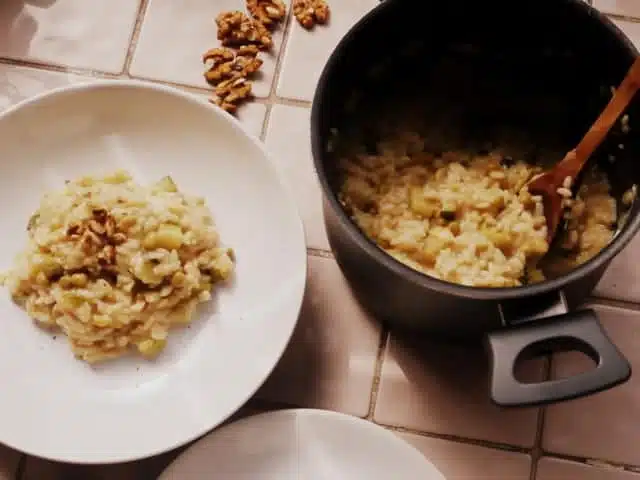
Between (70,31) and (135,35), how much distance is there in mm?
60

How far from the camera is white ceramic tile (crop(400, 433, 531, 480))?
2.45ft

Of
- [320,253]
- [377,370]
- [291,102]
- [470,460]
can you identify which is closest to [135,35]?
[291,102]

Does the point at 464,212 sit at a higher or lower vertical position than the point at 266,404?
→ higher

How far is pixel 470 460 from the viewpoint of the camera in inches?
29.6

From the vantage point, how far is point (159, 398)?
2.37ft

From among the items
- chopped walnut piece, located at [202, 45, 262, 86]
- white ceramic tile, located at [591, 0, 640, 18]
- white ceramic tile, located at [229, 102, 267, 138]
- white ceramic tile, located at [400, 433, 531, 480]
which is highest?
white ceramic tile, located at [591, 0, 640, 18]

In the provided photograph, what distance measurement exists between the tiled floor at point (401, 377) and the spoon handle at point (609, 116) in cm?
14

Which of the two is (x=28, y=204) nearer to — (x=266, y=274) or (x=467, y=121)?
(x=266, y=274)

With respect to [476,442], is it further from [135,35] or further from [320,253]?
[135,35]

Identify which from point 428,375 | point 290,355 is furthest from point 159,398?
point 428,375

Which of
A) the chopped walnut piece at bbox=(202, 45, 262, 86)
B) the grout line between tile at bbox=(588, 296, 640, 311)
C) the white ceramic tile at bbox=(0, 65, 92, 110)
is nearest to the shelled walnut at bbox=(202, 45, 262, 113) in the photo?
the chopped walnut piece at bbox=(202, 45, 262, 86)

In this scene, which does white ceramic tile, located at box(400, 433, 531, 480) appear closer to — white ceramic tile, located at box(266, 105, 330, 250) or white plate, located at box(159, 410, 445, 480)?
white plate, located at box(159, 410, 445, 480)

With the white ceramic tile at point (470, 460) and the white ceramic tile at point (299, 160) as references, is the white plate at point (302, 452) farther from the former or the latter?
the white ceramic tile at point (299, 160)

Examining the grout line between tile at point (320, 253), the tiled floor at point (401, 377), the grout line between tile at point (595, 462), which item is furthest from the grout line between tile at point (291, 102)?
the grout line between tile at point (595, 462)
